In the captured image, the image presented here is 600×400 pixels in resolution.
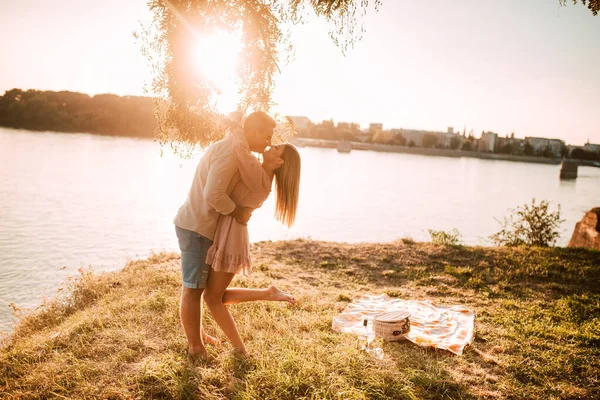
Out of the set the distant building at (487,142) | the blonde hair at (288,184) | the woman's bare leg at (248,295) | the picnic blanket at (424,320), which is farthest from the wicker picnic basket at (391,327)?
the distant building at (487,142)

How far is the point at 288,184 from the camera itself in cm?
332

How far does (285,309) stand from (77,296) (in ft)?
11.2

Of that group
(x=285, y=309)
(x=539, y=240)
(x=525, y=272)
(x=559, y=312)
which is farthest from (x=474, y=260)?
(x=285, y=309)

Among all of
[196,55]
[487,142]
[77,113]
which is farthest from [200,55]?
[487,142]

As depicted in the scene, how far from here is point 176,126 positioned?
6.12 metres

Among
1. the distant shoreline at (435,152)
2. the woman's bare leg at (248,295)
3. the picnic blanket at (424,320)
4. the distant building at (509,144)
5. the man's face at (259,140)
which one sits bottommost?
the picnic blanket at (424,320)

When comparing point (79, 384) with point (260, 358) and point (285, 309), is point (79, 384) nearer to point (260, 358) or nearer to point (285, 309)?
point (260, 358)

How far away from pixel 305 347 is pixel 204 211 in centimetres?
161

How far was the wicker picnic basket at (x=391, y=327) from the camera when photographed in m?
4.20

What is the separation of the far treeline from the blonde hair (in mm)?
65305

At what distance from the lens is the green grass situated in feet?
10.0

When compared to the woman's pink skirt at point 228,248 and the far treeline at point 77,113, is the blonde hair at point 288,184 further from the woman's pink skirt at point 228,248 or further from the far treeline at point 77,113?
the far treeline at point 77,113

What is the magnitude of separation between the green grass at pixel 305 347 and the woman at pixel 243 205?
55 cm

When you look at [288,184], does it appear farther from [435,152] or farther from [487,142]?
[487,142]
